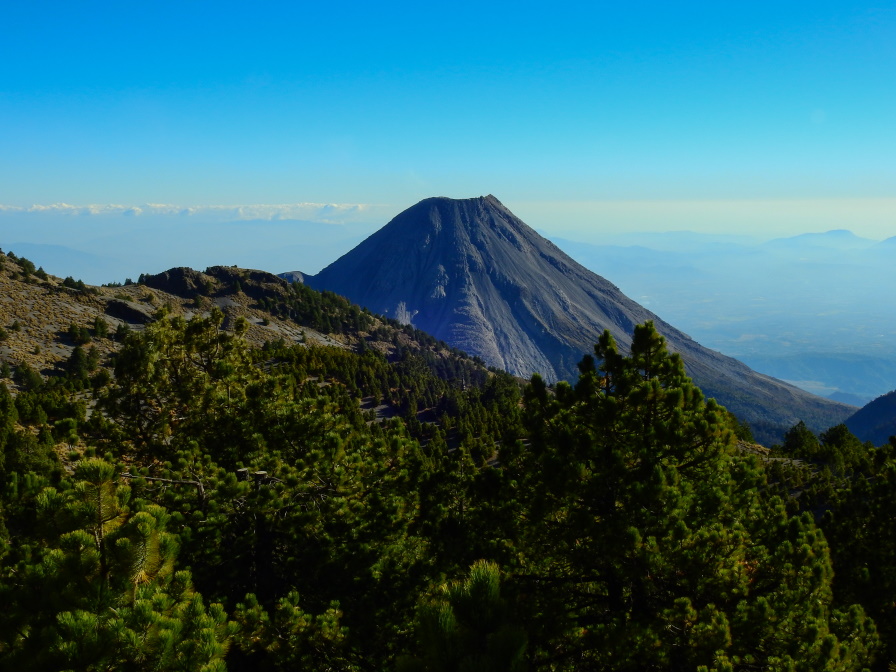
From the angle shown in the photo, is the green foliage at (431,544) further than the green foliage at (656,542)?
No

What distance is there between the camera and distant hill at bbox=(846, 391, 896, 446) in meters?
163

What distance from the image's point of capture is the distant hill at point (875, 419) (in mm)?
162875

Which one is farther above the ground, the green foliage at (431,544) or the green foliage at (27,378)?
the green foliage at (431,544)

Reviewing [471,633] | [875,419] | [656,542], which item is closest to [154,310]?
[656,542]

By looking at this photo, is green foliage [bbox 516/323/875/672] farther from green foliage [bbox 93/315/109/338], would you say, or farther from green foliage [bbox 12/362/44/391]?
green foliage [bbox 93/315/109/338]

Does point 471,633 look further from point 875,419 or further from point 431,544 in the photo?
point 875,419

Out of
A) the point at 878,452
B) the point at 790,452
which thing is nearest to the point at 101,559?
the point at 878,452

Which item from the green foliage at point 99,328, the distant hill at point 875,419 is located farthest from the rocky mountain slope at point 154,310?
the distant hill at point 875,419

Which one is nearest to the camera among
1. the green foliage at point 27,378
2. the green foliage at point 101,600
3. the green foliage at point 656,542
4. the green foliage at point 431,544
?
the green foliage at point 101,600

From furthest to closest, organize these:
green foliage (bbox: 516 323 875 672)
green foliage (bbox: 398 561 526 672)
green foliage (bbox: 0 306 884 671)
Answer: green foliage (bbox: 516 323 875 672), green foliage (bbox: 0 306 884 671), green foliage (bbox: 398 561 526 672)

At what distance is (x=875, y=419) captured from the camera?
17888cm

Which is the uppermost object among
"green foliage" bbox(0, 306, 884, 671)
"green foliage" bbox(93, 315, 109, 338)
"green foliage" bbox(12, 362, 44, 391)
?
"green foliage" bbox(0, 306, 884, 671)

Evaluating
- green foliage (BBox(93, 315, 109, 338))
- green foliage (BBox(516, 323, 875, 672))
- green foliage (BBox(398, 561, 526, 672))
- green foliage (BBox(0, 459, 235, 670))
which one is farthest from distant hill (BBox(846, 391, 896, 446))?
green foliage (BBox(0, 459, 235, 670))

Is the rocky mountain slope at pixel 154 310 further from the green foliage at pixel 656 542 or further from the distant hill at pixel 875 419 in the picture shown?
the distant hill at pixel 875 419
